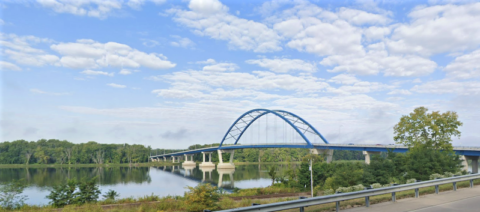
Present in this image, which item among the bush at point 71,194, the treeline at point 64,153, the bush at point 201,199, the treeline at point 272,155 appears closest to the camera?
the bush at point 201,199

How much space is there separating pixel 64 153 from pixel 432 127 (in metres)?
148

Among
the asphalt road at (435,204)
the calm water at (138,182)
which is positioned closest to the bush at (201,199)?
the asphalt road at (435,204)

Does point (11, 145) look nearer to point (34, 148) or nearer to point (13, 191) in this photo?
point (34, 148)

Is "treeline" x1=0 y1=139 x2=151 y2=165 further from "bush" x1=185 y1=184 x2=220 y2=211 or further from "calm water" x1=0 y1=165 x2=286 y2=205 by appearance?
"bush" x1=185 y1=184 x2=220 y2=211

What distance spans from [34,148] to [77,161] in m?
20.4

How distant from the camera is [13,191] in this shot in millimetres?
21219

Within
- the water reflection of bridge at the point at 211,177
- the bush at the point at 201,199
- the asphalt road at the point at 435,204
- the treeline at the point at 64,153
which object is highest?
the asphalt road at the point at 435,204

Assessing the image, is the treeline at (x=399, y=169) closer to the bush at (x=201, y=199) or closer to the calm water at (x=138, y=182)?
Answer: the bush at (x=201, y=199)

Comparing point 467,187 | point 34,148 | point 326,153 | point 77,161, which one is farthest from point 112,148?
point 467,187

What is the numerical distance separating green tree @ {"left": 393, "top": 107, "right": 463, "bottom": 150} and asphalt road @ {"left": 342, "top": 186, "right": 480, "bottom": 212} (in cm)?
2992

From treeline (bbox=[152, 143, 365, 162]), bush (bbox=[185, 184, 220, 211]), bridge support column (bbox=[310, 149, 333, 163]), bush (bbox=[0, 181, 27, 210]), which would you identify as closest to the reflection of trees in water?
bush (bbox=[0, 181, 27, 210])

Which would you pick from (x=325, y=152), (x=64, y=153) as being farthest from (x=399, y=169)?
(x=64, y=153)

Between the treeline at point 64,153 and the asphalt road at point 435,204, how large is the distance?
15535 centimetres

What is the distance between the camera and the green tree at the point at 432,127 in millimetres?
39375
